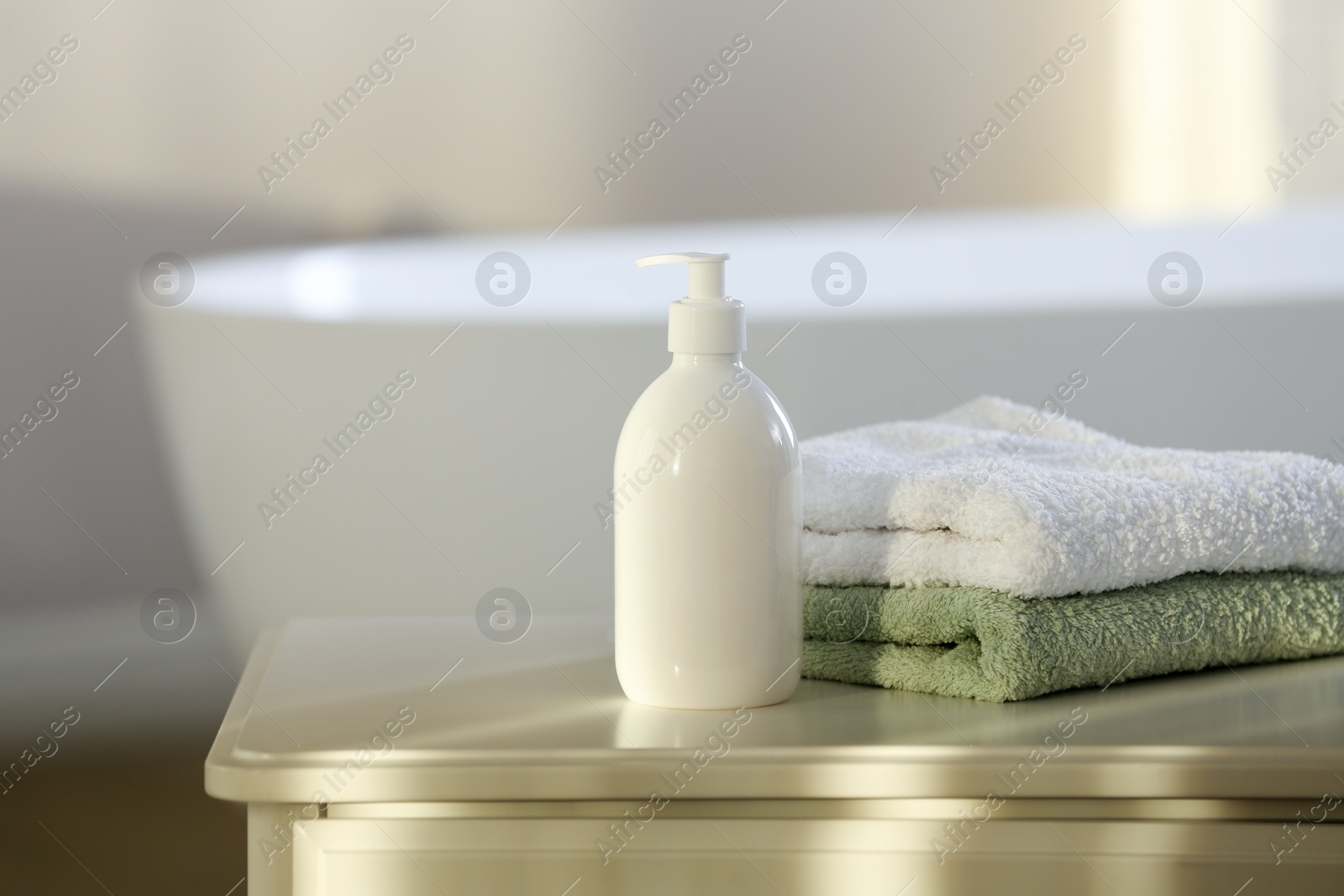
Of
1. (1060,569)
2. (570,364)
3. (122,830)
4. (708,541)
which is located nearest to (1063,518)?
(1060,569)

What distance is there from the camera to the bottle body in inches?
18.9

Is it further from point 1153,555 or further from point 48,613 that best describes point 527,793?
point 48,613

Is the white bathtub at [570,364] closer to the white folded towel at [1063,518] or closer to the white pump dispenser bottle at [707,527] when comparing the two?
the white folded towel at [1063,518]

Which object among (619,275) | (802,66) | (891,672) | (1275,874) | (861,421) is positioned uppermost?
(802,66)

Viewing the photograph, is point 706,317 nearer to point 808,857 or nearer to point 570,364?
point 808,857

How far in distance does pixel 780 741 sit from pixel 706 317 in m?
0.18

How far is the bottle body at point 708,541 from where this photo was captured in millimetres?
481

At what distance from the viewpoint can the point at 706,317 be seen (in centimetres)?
50

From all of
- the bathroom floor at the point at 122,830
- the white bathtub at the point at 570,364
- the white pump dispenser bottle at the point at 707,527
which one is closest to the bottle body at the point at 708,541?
the white pump dispenser bottle at the point at 707,527

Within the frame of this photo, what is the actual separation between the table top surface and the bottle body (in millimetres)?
17

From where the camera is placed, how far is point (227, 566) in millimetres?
1121

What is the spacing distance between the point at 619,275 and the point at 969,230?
0.34 meters

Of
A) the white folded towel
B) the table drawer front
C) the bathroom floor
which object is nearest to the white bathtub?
the bathroom floor

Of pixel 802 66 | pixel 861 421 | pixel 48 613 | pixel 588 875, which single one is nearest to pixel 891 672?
pixel 588 875
